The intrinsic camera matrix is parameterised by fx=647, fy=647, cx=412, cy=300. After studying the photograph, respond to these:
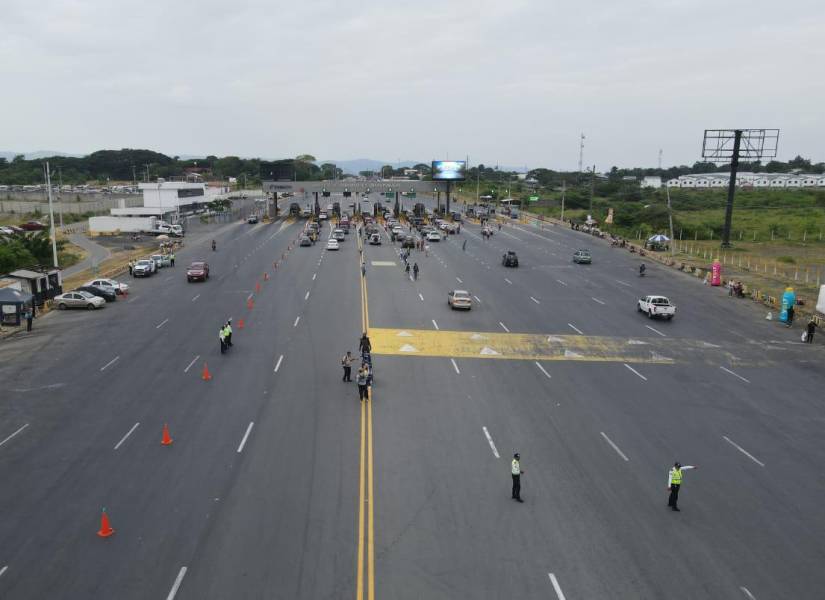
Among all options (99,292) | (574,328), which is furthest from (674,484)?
(99,292)

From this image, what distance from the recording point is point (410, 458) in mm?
17844

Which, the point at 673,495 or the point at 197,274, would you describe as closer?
the point at 673,495

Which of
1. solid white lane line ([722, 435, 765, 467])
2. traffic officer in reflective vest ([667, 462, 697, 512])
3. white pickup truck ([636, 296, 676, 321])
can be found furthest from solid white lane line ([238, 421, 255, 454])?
white pickup truck ([636, 296, 676, 321])

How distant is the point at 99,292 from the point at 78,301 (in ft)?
5.68

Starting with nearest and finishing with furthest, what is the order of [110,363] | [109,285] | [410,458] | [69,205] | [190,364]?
[410,458], [190,364], [110,363], [109,285], [69,205]

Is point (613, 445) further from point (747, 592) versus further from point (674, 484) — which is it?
point (747, 592)

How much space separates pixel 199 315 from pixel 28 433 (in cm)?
1717

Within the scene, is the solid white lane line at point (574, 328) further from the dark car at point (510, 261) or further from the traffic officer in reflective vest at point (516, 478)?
the dark car at point (510, 261)

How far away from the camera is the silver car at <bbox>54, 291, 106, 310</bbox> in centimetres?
3841

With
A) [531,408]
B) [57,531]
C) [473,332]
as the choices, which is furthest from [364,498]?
[473,332]

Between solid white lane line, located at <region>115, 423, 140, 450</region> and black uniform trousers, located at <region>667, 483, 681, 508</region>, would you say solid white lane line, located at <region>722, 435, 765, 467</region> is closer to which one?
black uniform trousers, located at <region>667, 483, 681, 508</region>

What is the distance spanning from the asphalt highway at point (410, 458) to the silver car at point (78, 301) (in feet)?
6.22

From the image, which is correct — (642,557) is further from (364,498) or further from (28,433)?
(28,433)

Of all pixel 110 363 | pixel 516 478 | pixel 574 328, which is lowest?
pixel 574 328
